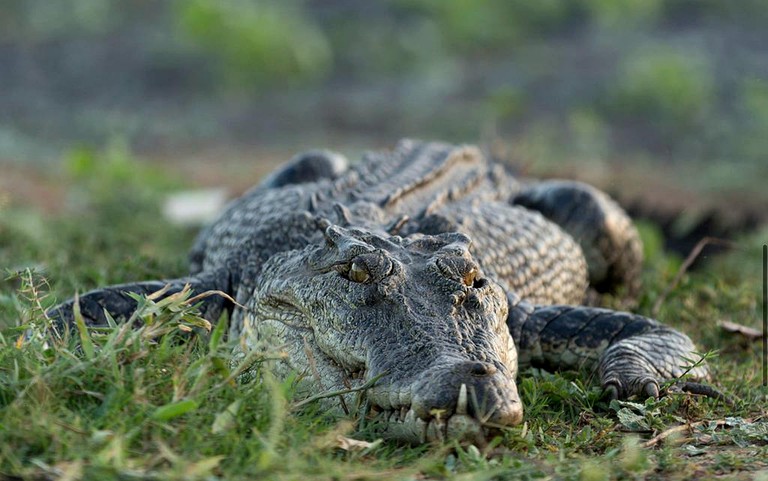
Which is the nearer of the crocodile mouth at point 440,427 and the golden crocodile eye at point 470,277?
the crocodile mouth at point 440,427

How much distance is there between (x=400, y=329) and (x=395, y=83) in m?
13.6

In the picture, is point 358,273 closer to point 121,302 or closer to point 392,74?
point 121,302

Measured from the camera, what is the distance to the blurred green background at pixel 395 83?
12297 millimetres

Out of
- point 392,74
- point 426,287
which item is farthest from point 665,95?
point 426,287

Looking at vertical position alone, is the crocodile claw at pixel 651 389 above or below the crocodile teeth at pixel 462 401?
below

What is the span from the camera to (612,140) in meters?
13.2

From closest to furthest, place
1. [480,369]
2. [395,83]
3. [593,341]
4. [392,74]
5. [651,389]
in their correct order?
1. [480,369]
2. [651,389]
3. [593,341]
4. [395,83]
5. [392,74]

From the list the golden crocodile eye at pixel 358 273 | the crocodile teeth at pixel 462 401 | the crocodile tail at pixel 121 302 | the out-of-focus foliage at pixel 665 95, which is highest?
the golden crocodile eye at pixel 358 273

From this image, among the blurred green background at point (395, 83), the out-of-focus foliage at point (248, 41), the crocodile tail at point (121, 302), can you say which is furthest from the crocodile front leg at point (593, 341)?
the out-of-focus foliage at point (248, 41)

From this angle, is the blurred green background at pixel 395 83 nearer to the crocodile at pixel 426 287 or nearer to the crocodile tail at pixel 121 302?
the crocodile at pixel 426 287

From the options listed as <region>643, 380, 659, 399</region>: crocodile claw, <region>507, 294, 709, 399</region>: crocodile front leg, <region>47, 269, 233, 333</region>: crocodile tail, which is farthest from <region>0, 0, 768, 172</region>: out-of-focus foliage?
<region>643, 380, 659, 399</region>: crocodile claw

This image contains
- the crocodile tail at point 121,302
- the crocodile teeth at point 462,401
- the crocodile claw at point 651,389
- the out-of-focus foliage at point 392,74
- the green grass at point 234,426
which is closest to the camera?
the green grass at point 234,426

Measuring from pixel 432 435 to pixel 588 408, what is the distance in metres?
0.89

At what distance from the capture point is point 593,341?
390 centimetres
